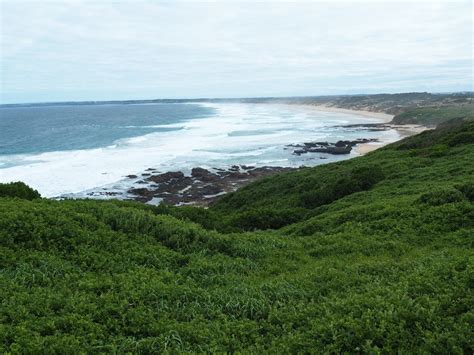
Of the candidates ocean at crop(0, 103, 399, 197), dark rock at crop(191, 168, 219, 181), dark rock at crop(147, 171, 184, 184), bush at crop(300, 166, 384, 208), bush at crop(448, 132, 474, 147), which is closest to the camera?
bush at crop(300, 166, 384, 208)

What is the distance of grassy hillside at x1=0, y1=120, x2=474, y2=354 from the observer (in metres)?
4.63

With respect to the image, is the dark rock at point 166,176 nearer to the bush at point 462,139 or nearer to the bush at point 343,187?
the bush at point 343,187

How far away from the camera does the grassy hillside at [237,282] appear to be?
15.2 ft

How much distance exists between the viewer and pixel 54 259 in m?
6.82

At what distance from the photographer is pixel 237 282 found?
22.6ft

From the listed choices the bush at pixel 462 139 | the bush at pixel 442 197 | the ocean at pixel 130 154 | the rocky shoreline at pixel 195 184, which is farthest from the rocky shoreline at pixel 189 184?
the bush at pixel 442 197

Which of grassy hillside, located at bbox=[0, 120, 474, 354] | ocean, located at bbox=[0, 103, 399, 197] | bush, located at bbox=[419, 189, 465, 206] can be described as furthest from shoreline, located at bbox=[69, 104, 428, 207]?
grassy hillside, located at bbox=[0, 120, 474, 354]

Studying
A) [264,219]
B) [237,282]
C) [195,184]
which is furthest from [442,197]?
[195,184]

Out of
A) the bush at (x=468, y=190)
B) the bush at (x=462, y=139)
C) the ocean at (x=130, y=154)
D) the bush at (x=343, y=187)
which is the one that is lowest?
the ocean at (x=130, y=154)

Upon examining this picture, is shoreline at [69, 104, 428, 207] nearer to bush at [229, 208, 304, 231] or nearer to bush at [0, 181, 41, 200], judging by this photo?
bush at [229, 208, 304, 231]

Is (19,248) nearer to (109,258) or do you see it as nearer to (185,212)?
(109,258)

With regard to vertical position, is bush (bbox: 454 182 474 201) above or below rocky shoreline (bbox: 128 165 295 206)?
above

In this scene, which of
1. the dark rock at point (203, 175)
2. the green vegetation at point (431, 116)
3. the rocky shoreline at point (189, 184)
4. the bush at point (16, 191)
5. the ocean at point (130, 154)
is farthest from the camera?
the green vegetation at point (431, 116)

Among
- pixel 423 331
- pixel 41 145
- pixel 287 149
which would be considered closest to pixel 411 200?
pixel 423 331
